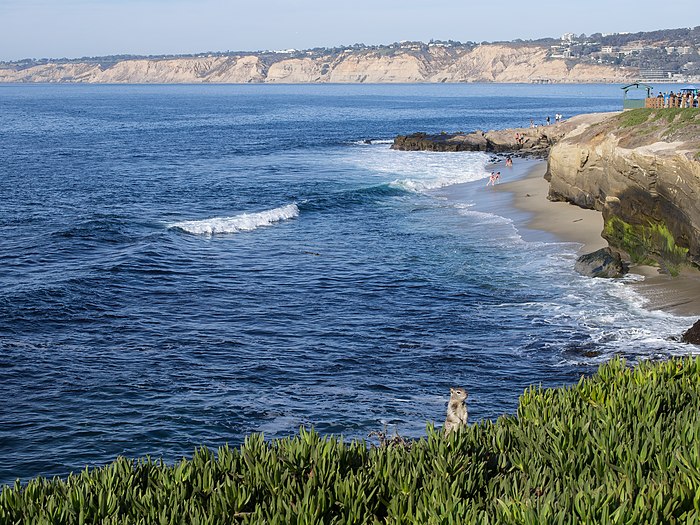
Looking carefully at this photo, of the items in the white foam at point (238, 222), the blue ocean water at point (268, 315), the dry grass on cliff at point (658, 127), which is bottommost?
the blue ocean water at point (268, 315)

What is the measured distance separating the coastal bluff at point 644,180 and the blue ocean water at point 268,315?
2.44 metres

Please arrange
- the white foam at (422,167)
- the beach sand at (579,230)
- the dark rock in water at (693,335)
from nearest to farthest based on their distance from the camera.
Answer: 1. the dark rock in water at (693,335)
2. the beach sand at (579,230)
3. the white foam at (422,167)

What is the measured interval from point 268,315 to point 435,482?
17.5 meters

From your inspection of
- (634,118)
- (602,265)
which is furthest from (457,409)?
(634,118)

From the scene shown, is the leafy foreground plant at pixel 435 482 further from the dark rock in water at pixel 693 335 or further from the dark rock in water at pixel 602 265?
the dark rock in water at pixel 602 265

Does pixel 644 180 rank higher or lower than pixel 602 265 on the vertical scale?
higher

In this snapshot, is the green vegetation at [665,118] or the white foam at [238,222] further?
the white foam at [238,222]

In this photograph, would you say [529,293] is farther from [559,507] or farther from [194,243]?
[559,507]

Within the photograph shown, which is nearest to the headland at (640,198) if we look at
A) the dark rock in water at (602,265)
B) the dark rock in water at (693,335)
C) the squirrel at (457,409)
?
the dark rock in water at (602,265)

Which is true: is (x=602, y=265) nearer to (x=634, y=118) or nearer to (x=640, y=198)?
(x=640, y=198)

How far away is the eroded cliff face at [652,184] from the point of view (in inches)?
1077

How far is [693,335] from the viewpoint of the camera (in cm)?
2233

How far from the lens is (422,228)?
4066cm

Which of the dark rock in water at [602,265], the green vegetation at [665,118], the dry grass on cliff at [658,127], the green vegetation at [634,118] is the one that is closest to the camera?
the dry grass on cliff at [658,127]
